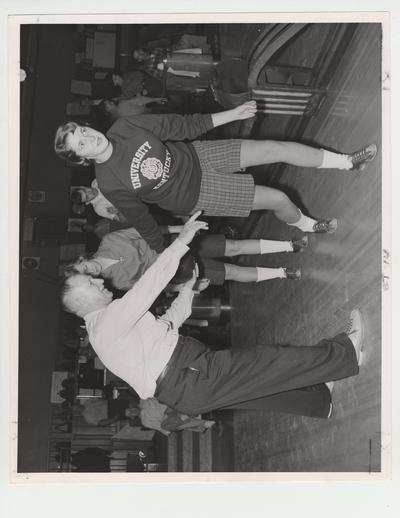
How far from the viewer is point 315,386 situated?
2.70 meters

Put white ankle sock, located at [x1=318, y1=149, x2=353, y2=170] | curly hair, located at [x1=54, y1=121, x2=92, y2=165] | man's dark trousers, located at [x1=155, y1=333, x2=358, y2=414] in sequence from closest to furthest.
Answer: curly hair, located at [x1=54, y1=121, x2=92, y2=165], man's dark trousers, located at [x1=155, y1=333, x2=358, y2=414], white ankle sock, located at [x1=318, y1=149, x2=353, y2=170]

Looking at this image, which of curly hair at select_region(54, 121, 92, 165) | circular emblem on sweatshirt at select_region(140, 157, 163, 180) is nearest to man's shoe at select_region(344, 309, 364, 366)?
circular emblem on sweatshirt at select_region(140, 157, 163, 180)

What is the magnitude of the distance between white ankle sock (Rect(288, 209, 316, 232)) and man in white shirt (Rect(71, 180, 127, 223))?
33.9 inches

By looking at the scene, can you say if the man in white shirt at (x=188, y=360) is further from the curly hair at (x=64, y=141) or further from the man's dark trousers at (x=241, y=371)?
the curly hair at (x=64, y=141)

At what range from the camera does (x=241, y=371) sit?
2.37 meters

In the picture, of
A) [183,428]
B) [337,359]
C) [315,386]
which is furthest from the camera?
[183,428]

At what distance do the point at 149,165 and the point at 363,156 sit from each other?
0.93 meters

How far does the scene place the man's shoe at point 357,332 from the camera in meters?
2.41

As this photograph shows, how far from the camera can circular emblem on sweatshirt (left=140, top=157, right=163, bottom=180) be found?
94.3 inches

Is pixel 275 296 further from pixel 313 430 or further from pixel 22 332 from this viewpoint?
pixel 22 332

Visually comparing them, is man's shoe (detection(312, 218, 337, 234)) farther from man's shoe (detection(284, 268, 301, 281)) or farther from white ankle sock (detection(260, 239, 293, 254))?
man's shoe (detection(284, 268, 301, 281))

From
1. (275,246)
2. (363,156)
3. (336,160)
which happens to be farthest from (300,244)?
(363,156)
